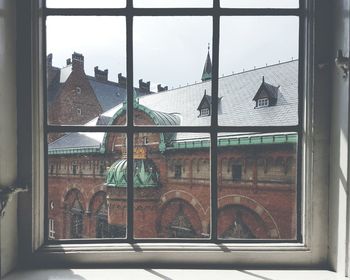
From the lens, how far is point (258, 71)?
4.24 ft

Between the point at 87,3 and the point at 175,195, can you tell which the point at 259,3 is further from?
the point at 175,195

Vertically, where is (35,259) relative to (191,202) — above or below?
below

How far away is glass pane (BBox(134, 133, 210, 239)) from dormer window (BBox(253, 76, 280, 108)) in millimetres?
256

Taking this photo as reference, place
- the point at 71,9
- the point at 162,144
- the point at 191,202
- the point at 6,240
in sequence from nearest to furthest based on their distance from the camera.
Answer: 1. the point at 6,240
2. the point at 71,9
3. the point at 162,144
4. the point at 191,202

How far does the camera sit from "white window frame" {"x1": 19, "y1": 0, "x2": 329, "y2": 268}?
3.63 ft

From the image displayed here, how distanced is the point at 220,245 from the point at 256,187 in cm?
37

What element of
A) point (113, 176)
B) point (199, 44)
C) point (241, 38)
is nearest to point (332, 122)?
point (241, 38)

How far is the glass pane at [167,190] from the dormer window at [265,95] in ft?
0.84

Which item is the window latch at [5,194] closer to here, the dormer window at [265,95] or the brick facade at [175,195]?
the brick facade at [175,195]

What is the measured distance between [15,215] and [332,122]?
1.13 metres

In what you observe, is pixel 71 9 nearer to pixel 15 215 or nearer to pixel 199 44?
pixel 199 44

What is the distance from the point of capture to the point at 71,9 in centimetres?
118

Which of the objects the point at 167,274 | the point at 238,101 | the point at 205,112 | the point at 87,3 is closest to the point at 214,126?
the point at 205,112

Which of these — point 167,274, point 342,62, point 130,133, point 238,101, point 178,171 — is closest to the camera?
point 342,62
